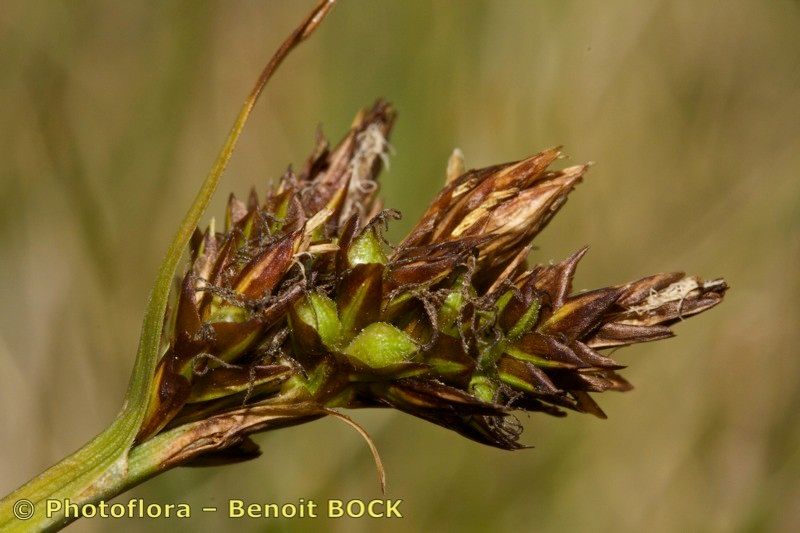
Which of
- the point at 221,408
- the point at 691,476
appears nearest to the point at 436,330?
the point at 221,408

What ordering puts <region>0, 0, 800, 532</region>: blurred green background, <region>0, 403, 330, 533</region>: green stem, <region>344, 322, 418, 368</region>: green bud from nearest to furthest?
<region>0, 403, 330, 533</region>: green stem < <region>344, 322, 418, 368</region>: green bud < <region>0, 0, 800, 532</region>: blurred green background

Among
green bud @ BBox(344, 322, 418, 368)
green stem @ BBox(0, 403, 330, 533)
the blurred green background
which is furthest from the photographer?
the blurred green background

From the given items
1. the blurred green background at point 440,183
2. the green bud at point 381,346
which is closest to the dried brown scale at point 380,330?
the green bud at point 381,346

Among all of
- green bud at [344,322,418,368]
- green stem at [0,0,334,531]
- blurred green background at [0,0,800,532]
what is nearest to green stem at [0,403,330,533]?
green stem at [0,0,334,531]

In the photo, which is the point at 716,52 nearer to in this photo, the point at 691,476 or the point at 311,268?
the point at 691,476

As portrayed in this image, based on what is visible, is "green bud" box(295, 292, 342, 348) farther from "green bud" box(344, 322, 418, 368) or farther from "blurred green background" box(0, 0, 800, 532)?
"blurred green background" box(0, 0, 800, 532)

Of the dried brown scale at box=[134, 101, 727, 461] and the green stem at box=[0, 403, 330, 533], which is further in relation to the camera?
the dried brown scale at box=[134, 101, 727, 461]
